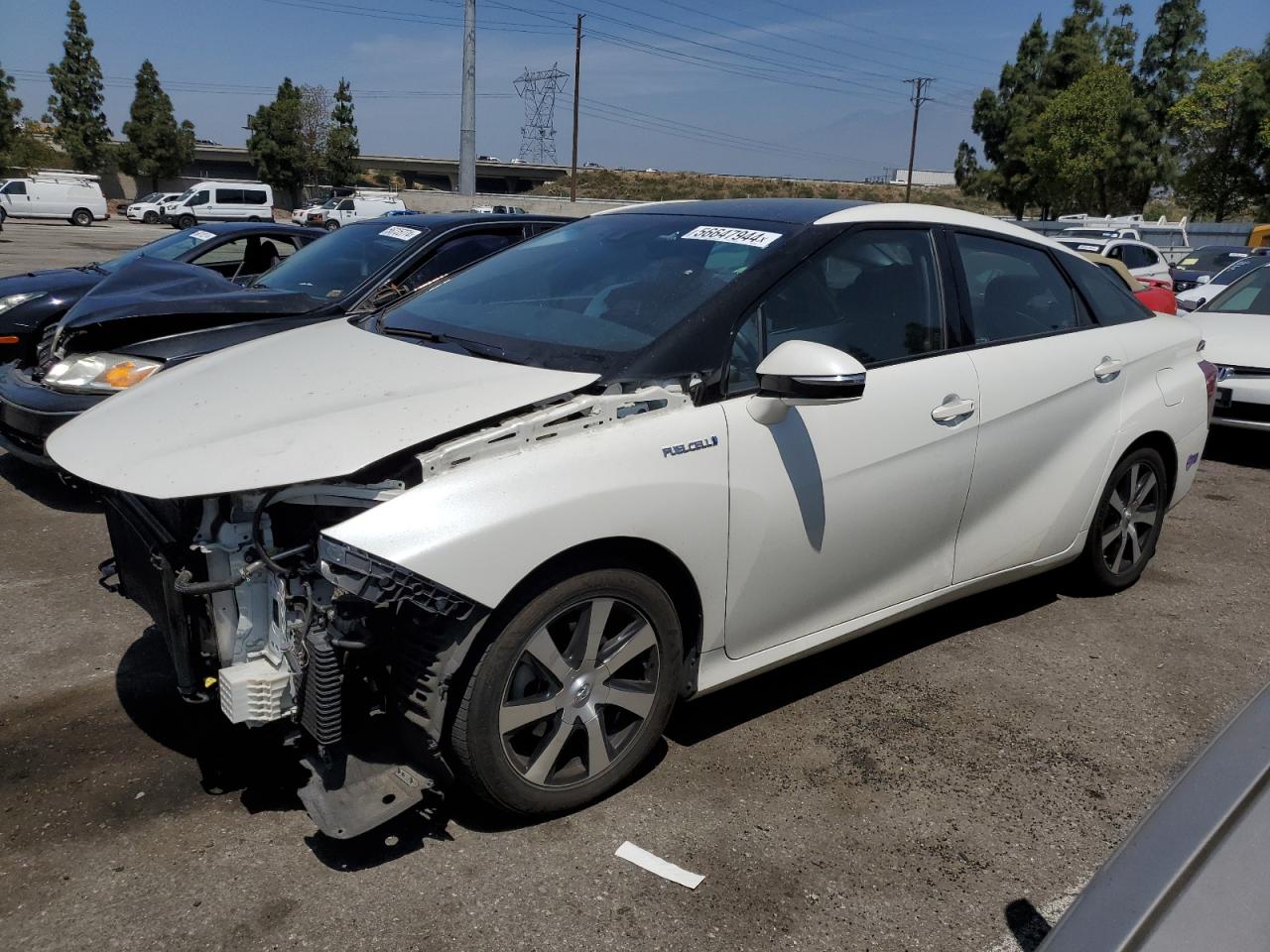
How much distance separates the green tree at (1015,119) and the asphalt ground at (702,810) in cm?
5293

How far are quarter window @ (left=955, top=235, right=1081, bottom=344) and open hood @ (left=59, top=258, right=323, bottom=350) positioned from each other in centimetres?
376

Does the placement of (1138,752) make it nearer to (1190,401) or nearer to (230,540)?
(1190,401)

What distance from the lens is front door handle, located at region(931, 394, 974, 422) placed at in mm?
3469

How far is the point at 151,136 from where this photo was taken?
64.9 meters

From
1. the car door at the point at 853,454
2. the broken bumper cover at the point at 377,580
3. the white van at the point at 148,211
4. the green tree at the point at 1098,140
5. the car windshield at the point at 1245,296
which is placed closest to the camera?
the broken bumper cover at the point at 377,580

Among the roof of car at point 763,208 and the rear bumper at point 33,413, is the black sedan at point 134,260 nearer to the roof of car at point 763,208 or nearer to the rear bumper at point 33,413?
the rear bumper at point 33,413

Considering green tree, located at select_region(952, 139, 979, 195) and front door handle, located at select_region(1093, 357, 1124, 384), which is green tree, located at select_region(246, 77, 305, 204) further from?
front door handle, located at select_region(1093, 357, 1124, 384)

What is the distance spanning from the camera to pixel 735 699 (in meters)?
3.64

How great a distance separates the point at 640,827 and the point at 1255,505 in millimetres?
5497

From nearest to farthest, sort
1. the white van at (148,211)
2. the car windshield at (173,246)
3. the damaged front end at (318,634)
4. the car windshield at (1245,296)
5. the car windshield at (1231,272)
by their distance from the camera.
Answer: the damaged front end at (318,634), the car windshield at (173,246), the car windshield at (1245,296), the car windshield at (1231,272), the white van at (148,211)

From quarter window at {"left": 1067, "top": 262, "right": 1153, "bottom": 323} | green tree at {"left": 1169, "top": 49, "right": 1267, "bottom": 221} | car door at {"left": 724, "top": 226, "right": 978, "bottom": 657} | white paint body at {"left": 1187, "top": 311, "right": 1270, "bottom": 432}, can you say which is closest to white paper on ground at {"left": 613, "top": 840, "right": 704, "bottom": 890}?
car door at {"left": 724, "top": 226, "right": 978, "bottom": 657}

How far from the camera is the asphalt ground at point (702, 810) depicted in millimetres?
2455

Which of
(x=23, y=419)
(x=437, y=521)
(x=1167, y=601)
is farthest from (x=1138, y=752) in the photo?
(x=23, y=419)

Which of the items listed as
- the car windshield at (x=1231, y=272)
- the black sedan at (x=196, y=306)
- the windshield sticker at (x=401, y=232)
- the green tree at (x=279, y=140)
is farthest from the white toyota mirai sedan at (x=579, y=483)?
the green tree at (x=279, y=140)
